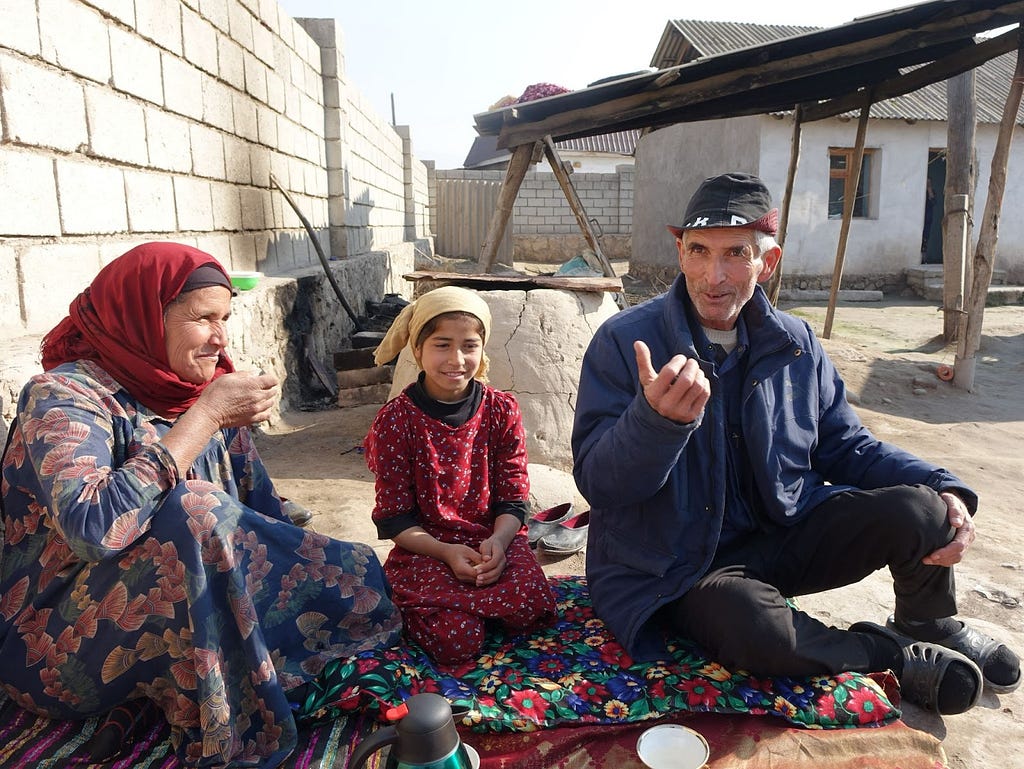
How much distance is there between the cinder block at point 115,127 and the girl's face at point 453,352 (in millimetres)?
2206

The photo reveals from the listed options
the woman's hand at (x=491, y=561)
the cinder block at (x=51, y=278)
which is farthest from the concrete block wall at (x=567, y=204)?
the woman's hand at (x=491, y=561)

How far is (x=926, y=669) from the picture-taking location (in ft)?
7.04

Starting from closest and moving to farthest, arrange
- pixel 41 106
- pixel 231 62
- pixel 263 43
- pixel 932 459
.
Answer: pixel 41 106 → pixel 932 459 → pixel 231 62 → pixel 263 43

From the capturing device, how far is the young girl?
2283mm

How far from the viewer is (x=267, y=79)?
633 cm

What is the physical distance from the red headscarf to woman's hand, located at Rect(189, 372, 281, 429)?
5.3 inches

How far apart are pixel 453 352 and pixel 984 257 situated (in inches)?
249

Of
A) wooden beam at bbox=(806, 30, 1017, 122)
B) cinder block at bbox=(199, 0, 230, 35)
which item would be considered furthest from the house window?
cinder block at bbox=(199, 0, 230, 35)

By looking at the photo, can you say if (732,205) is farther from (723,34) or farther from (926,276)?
(723,34)

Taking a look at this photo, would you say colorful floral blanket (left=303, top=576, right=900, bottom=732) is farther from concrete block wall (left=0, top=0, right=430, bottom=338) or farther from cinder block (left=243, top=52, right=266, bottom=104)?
cinder block (left=243, top=52, right=266, bottom=104)

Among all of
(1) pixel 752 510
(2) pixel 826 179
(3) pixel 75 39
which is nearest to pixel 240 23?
(3) pixel 75 39

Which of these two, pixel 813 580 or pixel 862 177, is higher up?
pixel 862 177

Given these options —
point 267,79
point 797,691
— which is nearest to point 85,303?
point 797,691

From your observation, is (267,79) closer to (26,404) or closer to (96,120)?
(96,120)
